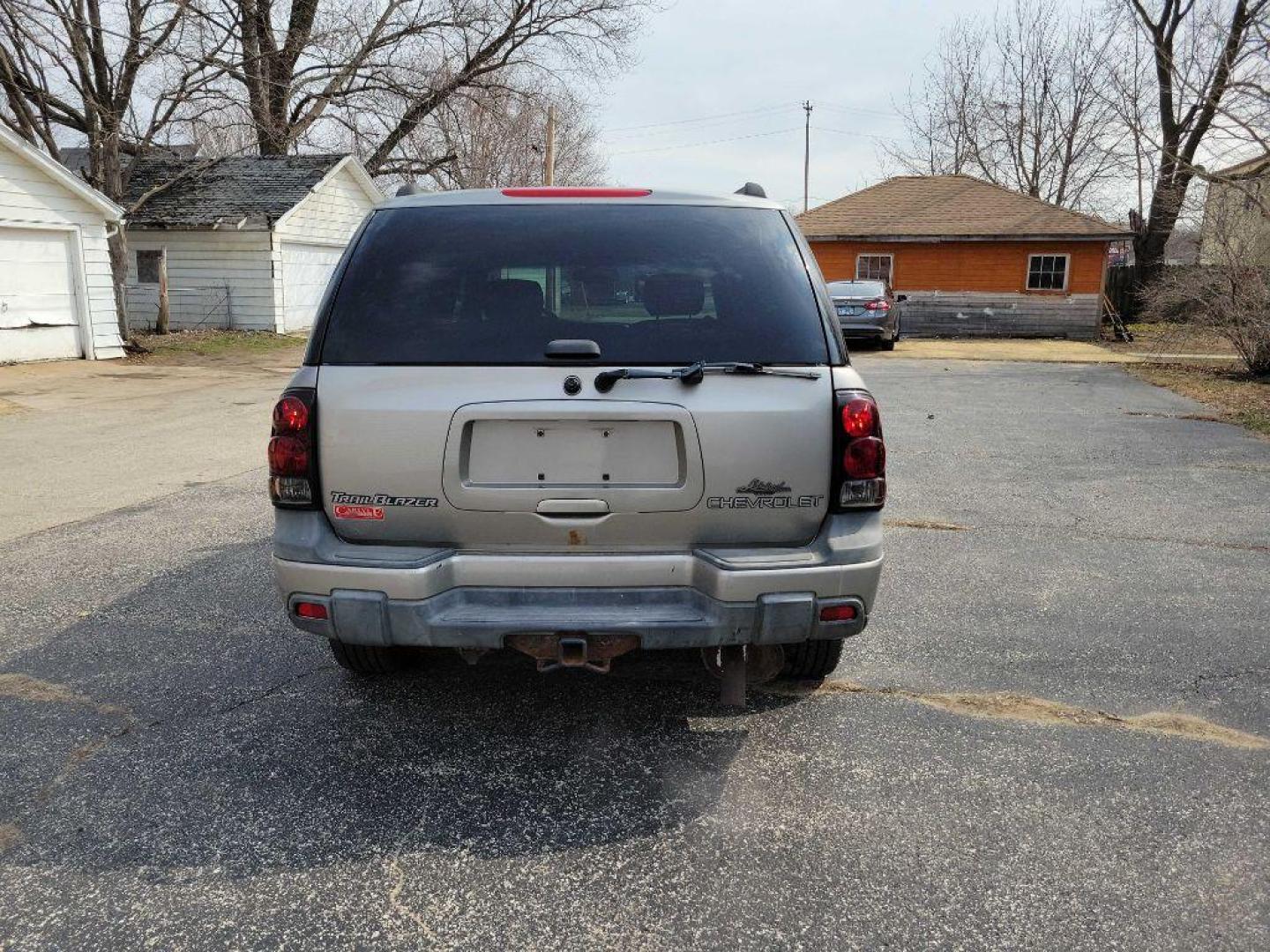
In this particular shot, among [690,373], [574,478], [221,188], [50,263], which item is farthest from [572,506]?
[221,188]

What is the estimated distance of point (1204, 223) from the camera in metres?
18.7

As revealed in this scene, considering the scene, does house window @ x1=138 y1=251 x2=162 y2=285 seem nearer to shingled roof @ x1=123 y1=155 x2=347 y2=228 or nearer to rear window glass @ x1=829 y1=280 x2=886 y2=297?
→ shingled roof @ x1=123 y1=155 x2=347 y2=228

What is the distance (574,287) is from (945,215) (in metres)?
28.6

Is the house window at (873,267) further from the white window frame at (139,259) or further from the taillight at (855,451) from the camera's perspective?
the taillight at (855,451)

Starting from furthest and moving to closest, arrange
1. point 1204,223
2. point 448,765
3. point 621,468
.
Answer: point 1204,223 → point 448,765 → point 621,468

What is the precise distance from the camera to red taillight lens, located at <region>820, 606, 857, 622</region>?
304 cm

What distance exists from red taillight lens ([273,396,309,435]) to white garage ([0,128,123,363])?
16.4m

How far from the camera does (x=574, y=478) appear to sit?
2.98m

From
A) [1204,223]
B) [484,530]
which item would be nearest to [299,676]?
[484,530]

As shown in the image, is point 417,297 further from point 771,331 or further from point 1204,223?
point 1204,223

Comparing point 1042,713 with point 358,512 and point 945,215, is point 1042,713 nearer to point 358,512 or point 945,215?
point 358,512

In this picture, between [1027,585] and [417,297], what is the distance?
12.1 feet

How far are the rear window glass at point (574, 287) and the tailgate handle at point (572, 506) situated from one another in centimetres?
43

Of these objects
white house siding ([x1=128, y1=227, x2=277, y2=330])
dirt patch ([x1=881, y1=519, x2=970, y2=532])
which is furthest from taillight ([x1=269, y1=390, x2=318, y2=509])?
white house siding ([x1=128, y1=227, x2=277, y2=330])
